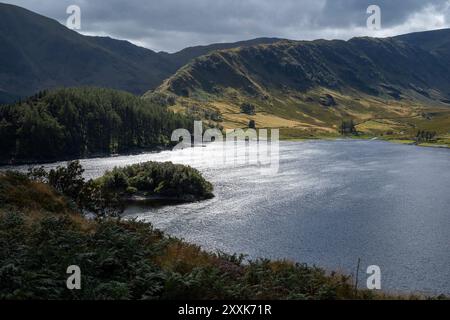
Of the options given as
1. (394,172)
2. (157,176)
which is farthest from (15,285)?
(394,172)

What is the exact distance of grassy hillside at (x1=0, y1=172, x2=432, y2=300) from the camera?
18.9 meters

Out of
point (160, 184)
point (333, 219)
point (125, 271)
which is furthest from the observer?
point (160, 184)

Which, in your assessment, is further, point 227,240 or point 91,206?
point 227,240

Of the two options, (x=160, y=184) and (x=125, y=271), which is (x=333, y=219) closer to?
(x=160, y=184)

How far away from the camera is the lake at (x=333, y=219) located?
64938 millimetres

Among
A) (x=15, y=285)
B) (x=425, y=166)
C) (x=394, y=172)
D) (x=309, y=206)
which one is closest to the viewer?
(x=15, y=285)

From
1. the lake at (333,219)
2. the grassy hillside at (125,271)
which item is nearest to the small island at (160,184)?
A: the lake at (333,219)

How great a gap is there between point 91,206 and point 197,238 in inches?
972

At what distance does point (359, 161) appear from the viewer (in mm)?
190750

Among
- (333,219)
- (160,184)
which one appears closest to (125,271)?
(333,219)

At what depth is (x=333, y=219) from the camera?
90.9 meters

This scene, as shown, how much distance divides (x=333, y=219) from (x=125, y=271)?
73883mm

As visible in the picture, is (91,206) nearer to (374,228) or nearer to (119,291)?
(119,291)

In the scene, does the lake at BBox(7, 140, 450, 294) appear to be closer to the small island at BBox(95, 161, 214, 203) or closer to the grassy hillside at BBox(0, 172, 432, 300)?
the small island at BBox(95, 161, 214, 203)
